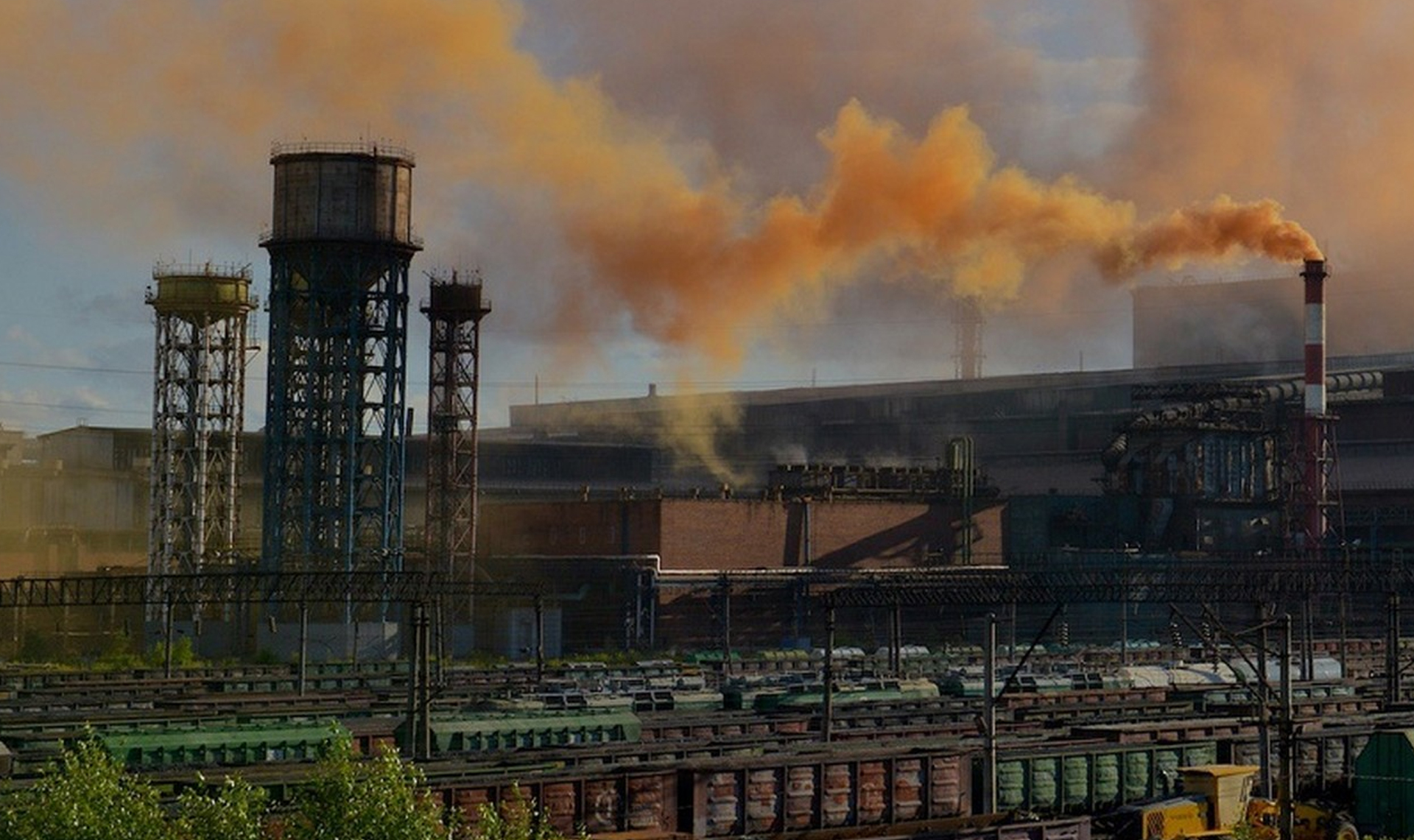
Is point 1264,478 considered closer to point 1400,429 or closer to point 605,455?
point 1400,429

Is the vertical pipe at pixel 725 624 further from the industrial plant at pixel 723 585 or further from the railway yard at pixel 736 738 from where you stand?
the railway yard at pixel 736 738

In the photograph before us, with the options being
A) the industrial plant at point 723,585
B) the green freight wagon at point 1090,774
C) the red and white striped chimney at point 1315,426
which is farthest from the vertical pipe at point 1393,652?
the red and white striped chimney at point 1315,426

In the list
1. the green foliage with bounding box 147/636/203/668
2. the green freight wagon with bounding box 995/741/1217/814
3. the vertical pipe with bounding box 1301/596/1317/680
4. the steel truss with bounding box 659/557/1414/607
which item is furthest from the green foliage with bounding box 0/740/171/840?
the green foliage with bounding box 147/636/203/668

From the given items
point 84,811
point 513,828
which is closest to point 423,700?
point 513,828

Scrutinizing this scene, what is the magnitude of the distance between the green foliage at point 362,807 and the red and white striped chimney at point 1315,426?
83464mm

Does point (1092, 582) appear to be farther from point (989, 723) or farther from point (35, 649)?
point (989, 723)

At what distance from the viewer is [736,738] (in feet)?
187

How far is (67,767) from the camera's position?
31.2 m

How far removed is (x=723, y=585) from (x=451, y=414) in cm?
1543

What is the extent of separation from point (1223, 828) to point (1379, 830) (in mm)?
3950

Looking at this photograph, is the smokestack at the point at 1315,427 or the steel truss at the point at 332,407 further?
the smokestack at the point at 1315,427

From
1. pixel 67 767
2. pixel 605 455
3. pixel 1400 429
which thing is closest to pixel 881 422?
pixel 605 455

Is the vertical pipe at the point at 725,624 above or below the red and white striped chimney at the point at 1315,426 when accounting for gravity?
below

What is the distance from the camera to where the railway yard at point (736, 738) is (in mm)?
45188
